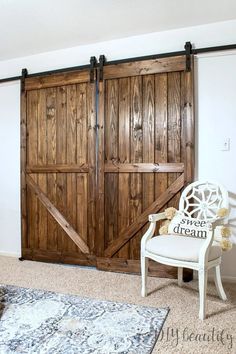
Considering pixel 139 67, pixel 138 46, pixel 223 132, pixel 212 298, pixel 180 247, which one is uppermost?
pixel 138 46

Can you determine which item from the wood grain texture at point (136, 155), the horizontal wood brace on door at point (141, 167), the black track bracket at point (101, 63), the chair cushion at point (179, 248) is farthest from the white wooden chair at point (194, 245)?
the black track bracket at point (101, 63)

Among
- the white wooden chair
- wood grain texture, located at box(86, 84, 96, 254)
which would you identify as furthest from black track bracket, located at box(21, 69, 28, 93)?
the white wooden chair

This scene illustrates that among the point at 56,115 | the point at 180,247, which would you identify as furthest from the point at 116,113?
the point at 180,247

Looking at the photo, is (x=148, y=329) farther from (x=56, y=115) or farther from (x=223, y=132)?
(x=56, y=115)

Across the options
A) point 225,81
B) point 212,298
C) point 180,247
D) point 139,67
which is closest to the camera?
point 180,247

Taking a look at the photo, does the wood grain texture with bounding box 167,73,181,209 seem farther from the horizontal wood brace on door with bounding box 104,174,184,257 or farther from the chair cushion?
the chair cushion

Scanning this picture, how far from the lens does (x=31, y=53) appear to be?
3.17 metres

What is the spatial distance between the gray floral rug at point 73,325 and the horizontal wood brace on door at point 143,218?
2.49 ft

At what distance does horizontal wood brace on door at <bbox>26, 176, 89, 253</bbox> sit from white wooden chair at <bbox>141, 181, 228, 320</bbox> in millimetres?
980

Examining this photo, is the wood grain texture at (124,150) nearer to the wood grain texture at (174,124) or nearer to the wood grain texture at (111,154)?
the wood grain texture at (111,154)

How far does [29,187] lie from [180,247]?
76.3 inches

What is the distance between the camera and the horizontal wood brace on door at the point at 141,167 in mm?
2625

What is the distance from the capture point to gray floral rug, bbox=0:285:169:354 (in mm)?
1557

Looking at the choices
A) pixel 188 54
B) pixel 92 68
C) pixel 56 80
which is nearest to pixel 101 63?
pixel 92 68
